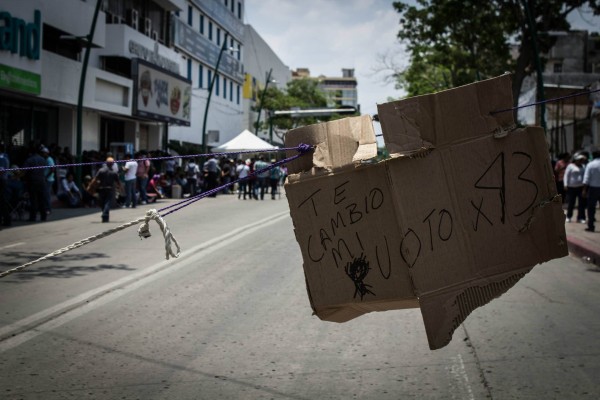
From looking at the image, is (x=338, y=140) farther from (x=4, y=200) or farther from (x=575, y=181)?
(x=575, y=181)

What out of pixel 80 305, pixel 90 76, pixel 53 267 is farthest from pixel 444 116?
pixel 90 76

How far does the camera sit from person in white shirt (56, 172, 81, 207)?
72.5ft

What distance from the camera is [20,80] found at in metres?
22.4

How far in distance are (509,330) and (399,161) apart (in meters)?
3.67

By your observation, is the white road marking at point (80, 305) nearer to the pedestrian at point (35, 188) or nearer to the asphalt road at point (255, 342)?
the asphalt road at point (255, 342)

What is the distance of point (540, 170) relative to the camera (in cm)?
291

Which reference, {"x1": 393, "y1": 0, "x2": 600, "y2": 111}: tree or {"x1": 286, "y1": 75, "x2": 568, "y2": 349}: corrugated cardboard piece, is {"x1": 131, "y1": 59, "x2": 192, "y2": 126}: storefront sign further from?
{"x1": 286, "y1": 75, "x2": 568, "y2": 349}: corrugated cardboard piece

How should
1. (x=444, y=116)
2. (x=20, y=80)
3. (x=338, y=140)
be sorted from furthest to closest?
(x=20, y=80) < (x=338, y=140) < (x=444, y=116)

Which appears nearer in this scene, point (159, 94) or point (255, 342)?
point (255, 342)

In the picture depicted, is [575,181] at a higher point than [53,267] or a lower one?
higher

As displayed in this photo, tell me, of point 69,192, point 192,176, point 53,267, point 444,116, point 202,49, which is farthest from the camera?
point 202,49

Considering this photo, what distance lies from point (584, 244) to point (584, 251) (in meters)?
0.57

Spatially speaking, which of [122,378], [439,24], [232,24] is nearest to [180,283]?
[122,378]

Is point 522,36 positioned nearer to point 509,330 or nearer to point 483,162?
point 509,330
